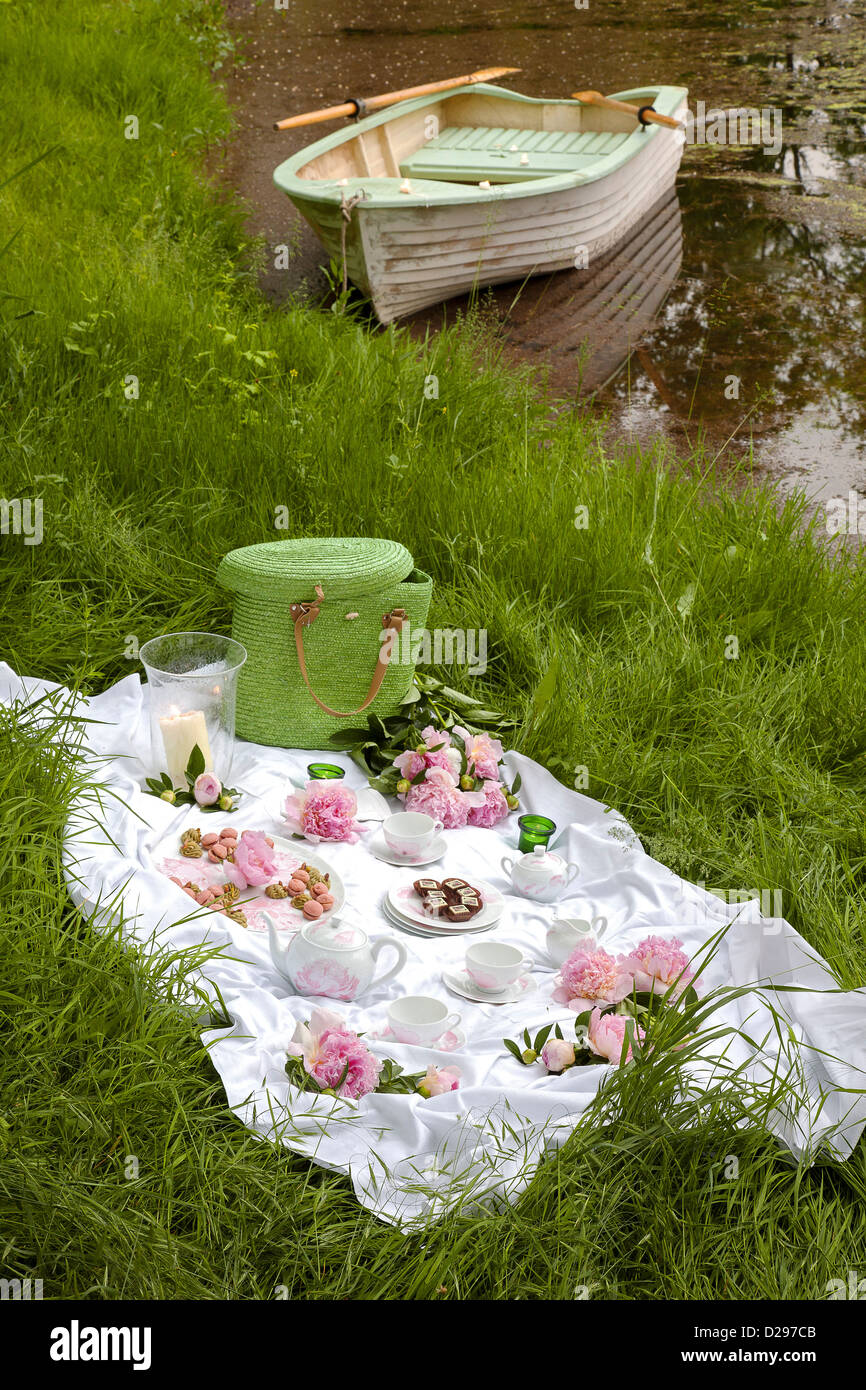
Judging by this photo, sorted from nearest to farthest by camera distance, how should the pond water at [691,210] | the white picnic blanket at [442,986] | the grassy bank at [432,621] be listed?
1. the grassy bank at [432,621]
2. the white picnic blanket at [442,986]
3. the pond water at [691,210]

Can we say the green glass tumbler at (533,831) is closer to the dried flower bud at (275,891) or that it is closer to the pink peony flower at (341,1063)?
the dried flower bud at (275,891)

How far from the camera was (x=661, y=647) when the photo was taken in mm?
3568

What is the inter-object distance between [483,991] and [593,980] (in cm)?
23

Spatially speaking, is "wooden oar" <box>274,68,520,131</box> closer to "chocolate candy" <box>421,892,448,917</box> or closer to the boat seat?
the boat seat

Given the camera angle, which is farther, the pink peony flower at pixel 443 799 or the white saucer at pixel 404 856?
the pink peony flower at pixel 443 799

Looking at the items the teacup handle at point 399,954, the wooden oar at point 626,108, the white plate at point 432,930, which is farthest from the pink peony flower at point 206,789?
the wooden oar at point 626,108

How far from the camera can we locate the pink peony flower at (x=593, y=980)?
231 centimetres

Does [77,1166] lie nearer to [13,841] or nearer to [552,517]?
[13,841]

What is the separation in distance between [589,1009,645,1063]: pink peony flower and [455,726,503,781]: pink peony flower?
3.16 ft

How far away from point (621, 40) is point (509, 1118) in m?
15.9

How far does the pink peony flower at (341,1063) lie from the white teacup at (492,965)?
0.33 meters

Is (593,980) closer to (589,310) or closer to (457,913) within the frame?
(457,913)

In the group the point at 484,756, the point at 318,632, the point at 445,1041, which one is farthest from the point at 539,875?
the point at 318,632

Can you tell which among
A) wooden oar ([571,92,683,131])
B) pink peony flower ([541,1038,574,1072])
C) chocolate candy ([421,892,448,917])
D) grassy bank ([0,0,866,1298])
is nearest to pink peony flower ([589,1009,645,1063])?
pink peony flower ([541,1038,574,1072])
